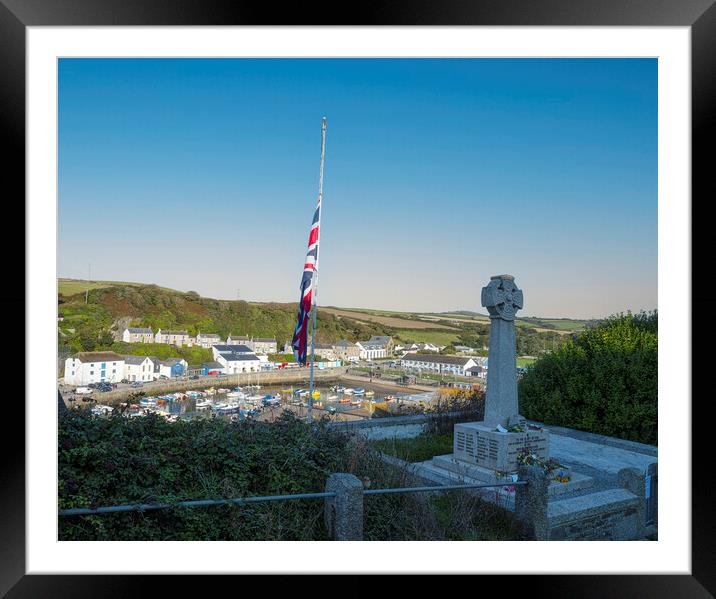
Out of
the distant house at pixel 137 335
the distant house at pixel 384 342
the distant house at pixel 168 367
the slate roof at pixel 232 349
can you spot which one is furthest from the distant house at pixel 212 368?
the distant house at pixel 384 342

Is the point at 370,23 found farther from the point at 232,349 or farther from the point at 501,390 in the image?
the point at 232,349

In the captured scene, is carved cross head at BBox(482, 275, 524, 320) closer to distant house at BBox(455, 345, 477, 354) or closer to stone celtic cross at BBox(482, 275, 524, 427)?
stone celtic cross at BBox(482, 275, 524, 427)

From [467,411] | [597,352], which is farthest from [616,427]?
[467,411]

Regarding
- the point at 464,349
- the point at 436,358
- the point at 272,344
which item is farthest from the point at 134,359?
the point at 464,349

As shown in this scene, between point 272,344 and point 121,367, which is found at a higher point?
point 272,344

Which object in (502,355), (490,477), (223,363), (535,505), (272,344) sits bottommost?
(490,477)
